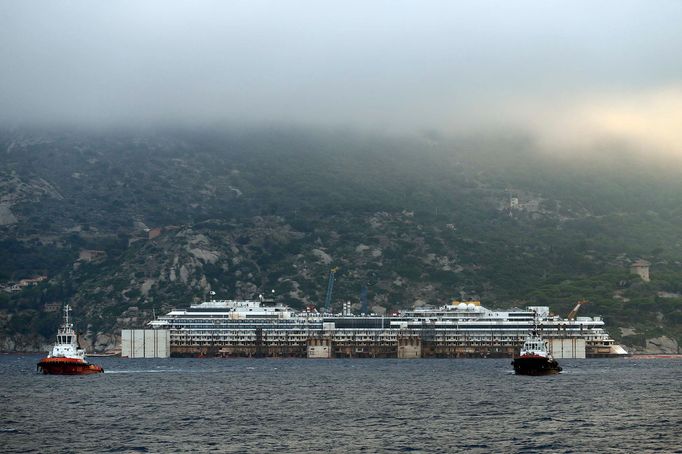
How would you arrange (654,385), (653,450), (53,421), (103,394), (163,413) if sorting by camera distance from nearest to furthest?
(653,450)
(53,421)
(163,413)
(103,394)
(654,385)

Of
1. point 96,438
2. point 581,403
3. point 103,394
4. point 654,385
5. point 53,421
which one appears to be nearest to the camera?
point 96,438

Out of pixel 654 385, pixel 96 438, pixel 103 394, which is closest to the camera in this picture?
pixel 96 438

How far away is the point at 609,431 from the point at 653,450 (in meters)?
14.0

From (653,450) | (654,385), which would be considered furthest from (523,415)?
(654,385)

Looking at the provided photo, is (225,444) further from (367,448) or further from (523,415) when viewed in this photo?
(523,415)

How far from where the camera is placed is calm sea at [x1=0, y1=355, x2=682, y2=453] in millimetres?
109625

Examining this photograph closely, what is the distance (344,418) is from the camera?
435ft

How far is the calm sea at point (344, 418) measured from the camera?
4316 inches

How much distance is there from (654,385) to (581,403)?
4300 centimetres

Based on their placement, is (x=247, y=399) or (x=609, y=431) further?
(x=247, y=399)

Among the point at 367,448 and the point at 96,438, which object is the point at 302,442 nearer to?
the point at 367,448

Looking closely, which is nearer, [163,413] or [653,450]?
[653,450]

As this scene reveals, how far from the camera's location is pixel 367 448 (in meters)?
107

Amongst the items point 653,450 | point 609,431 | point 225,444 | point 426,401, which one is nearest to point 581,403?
point 426,401
